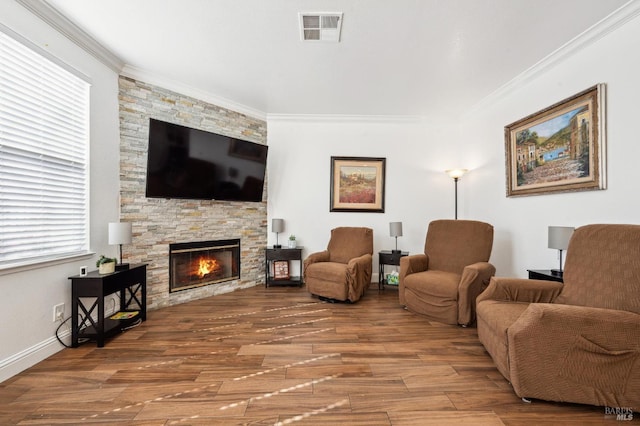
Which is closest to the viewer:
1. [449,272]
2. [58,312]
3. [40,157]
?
[40,157]

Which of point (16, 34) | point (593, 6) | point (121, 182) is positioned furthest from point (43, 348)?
point (593, 6)

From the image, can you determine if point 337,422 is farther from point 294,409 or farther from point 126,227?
point 126,227

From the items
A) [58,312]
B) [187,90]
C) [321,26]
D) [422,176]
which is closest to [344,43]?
[321,26]

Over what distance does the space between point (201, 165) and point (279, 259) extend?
5.85ft

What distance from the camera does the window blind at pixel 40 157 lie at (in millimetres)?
1986

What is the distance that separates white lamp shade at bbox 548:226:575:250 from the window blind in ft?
14.7

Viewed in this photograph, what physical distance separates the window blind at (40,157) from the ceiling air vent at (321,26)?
217cm

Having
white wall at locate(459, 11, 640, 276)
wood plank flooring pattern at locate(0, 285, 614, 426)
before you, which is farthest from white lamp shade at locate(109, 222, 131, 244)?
white wall at locate(459, 11, 640, 276)

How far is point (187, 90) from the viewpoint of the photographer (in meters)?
3.60

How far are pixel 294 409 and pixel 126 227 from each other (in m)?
2.34

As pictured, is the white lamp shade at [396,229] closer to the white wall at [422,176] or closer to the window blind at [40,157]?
the white wall at [422,176]

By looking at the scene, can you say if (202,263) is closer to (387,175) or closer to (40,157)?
(40,157)

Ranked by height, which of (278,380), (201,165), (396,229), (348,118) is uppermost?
(348,118)

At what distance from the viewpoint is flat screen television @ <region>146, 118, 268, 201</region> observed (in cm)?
317
